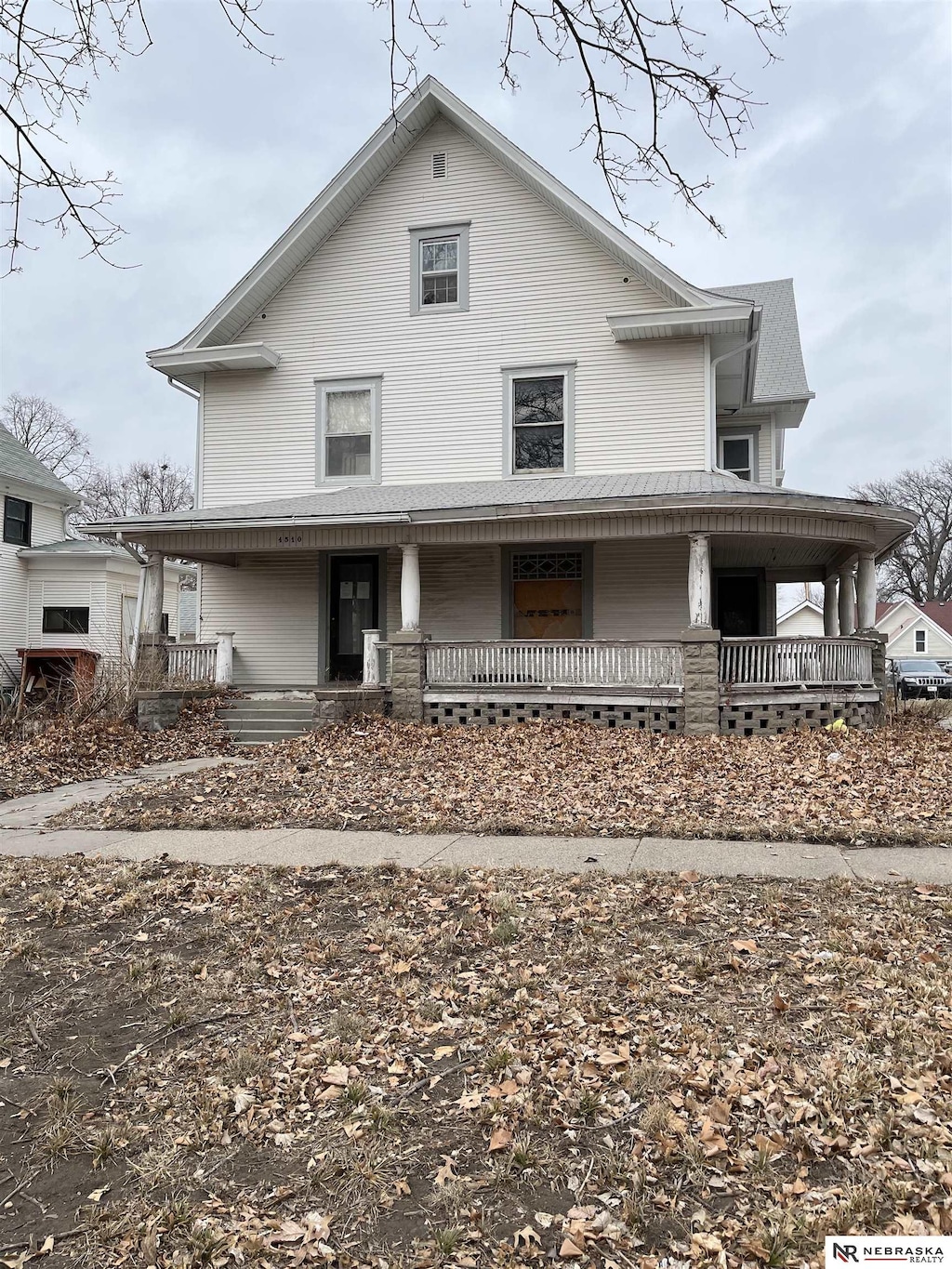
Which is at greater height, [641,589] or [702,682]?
[641,589]

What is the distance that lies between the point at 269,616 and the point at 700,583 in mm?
8547

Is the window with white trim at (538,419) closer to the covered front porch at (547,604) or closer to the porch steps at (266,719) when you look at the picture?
the covered front porch at (547,604)

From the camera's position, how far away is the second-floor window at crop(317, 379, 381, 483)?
16641mm

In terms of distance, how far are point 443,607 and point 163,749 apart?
230 inches

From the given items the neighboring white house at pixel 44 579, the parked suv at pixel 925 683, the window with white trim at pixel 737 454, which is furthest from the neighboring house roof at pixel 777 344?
the parked suv at pixel 925 683

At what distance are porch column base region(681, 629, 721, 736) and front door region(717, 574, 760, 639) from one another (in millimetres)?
5417

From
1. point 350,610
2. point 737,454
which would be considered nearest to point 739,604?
point 737,454

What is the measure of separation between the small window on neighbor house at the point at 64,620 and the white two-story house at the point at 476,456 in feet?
35.2

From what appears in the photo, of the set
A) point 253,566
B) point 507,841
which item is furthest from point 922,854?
point 253,566

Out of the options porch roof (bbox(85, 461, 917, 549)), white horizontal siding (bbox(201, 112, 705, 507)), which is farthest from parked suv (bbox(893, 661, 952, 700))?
white horizontal siding (bbox(201, 112, 705, 507))

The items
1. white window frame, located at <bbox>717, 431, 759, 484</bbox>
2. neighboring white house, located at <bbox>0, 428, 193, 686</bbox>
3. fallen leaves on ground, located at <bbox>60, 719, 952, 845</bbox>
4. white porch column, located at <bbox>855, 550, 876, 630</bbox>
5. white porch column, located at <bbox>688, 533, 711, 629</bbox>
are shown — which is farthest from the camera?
neighboring white house, located at <bbox>0, 428, 193, 686</bbox>

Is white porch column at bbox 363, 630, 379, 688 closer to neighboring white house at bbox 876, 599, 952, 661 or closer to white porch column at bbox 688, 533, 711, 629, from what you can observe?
white porch column at bbox 688, 533, 711, 629

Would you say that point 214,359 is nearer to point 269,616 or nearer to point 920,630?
point 269,616

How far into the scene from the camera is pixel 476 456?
52.5 ft
